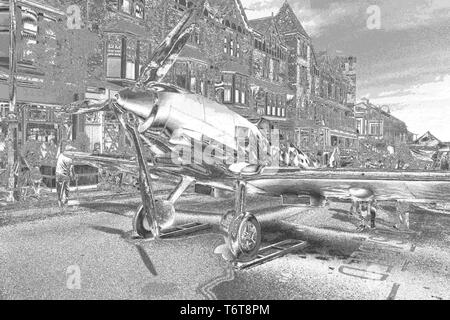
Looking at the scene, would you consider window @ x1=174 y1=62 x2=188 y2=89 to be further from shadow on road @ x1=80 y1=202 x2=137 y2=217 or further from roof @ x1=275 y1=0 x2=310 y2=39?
shadow on road @ x1=80 y1=202 x2=137 y2=217

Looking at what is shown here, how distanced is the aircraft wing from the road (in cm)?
126

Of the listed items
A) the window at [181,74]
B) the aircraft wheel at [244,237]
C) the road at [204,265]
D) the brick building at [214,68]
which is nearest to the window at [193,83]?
the brick building at [214,68]

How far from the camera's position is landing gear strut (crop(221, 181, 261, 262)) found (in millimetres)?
5844

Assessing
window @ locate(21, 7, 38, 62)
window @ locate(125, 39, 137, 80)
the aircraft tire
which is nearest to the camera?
the aircraft tire

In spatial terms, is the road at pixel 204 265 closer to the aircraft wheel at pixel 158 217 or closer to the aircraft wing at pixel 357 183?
the aircraft wheel at pixel 158 217

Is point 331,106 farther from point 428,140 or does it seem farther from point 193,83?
point 193,83

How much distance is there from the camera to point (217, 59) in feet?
78.6

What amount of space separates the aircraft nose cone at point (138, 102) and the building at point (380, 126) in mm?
20610

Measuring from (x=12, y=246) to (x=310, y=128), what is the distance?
23196 millimetres

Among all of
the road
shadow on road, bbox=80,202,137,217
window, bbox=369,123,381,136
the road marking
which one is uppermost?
window, bbox=369,123,381,136

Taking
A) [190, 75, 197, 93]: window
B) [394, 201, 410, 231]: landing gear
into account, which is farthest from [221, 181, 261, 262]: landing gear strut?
[190, 75, 197, 93]: window

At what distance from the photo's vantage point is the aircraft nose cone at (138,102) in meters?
5.44
